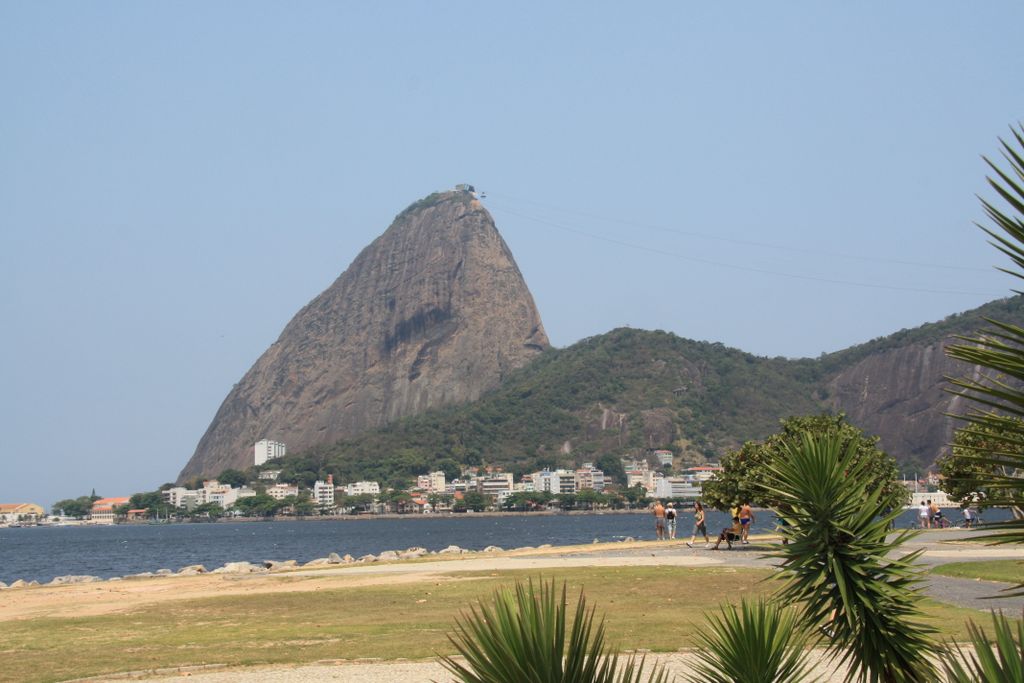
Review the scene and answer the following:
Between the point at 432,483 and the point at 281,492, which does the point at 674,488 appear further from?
the point at 281,492

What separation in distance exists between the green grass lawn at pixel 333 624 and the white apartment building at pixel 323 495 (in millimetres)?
160663

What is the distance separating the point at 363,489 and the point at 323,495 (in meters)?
6.49

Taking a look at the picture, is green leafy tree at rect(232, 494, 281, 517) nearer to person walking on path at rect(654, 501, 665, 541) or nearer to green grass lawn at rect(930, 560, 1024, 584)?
person walking on path at rect(654, 501, 665, 541)

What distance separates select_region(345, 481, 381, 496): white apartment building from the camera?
18282 centimetres

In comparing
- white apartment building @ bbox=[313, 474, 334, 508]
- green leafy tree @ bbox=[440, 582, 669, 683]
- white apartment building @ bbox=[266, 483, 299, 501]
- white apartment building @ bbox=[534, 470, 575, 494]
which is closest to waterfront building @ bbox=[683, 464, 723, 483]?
white apartment building @ bbox=[534, 470, 575, 494]

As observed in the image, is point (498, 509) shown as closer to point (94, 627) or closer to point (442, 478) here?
point (442, 478)

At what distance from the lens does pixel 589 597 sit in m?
17.4

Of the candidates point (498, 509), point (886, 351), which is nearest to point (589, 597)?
point (498, 509)

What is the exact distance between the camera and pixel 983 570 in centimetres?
1942

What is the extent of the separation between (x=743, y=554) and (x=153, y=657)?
14822 millimetres

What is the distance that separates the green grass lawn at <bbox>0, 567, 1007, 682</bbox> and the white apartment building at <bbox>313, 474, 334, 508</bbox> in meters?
161

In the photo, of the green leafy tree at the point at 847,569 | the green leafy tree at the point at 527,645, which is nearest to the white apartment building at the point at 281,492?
the green leafy tree at the point at 847,569

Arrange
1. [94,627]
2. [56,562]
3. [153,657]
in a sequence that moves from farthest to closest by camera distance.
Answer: [56,562], [94,627], [153,657]

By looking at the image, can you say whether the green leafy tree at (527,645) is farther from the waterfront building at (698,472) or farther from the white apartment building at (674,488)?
the white apartment building at (674,488)
